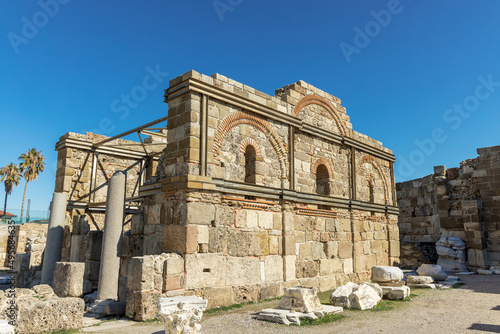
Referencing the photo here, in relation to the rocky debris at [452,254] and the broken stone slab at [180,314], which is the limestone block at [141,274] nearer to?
the broken stone slab at [180,314]

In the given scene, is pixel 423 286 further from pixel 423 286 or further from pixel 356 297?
pixel 356 297

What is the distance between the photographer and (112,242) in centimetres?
768

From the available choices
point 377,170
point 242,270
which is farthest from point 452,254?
point 242,270

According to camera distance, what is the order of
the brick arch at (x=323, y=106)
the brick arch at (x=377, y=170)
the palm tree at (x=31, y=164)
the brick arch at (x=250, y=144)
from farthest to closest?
the palm tree at (x=31, y=164) < the brick arch at (x=377, y=170) < the brick arch at (x=323, y=106) < the brick arch at (x=250, y=144)

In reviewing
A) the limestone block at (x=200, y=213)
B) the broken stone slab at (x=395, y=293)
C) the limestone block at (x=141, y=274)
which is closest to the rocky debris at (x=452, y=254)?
the broken stone slab at (x=395, y=293)

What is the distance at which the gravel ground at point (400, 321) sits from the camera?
19.1ft

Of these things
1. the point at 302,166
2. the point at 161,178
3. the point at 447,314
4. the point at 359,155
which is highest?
the point at 359,155

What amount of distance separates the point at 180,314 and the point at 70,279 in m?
3.99

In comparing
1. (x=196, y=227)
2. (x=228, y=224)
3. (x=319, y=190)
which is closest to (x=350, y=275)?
(x=319, y=190)

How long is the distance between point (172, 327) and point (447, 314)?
5364 mm

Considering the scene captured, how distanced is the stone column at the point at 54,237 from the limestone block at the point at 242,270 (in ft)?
15.4

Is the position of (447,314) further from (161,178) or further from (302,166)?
(161,178)

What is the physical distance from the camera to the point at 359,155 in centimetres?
1300

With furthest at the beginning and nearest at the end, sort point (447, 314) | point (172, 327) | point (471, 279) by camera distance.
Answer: point (471, 279), point (447, 314), point (172, 327)
